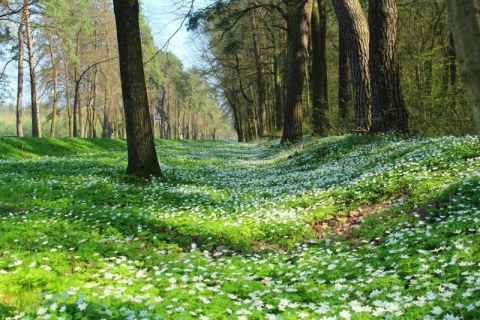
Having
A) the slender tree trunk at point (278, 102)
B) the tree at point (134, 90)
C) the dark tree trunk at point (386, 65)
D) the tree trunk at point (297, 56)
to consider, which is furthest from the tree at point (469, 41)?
the slender tree trunk at point (278, 102)

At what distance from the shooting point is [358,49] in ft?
44.3

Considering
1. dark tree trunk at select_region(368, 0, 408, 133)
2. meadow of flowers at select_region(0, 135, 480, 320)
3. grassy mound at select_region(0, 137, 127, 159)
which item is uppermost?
dark tree trunk at select_region(368, 0, 408, 133)

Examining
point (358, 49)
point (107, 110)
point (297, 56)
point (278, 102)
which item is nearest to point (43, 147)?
point (297, 56)

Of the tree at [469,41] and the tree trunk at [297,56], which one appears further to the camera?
the tree trunk at [297,56]

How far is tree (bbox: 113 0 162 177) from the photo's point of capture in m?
10.4

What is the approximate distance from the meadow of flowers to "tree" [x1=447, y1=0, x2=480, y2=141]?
70.3 inches

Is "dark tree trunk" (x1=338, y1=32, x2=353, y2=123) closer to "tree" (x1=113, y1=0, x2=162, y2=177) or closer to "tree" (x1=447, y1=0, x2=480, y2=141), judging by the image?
"tree" (x1=113, y1=0, x2=162, y2=177)

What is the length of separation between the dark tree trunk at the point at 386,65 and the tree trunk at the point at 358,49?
138 centimetres

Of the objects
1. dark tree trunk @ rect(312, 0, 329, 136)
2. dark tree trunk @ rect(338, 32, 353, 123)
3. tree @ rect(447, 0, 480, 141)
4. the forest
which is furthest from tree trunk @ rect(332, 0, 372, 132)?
tree @ rect(447, 0, 480, 141)

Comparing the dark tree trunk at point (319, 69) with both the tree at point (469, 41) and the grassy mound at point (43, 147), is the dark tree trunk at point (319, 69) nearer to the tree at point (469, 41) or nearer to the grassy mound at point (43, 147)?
the grassy mound at point (43, 147)

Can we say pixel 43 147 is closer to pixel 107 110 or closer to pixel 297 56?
pixel 297 56

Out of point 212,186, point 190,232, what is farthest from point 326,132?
point 190,232

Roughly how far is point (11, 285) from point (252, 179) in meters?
8.84

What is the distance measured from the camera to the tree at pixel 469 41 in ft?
8.73
